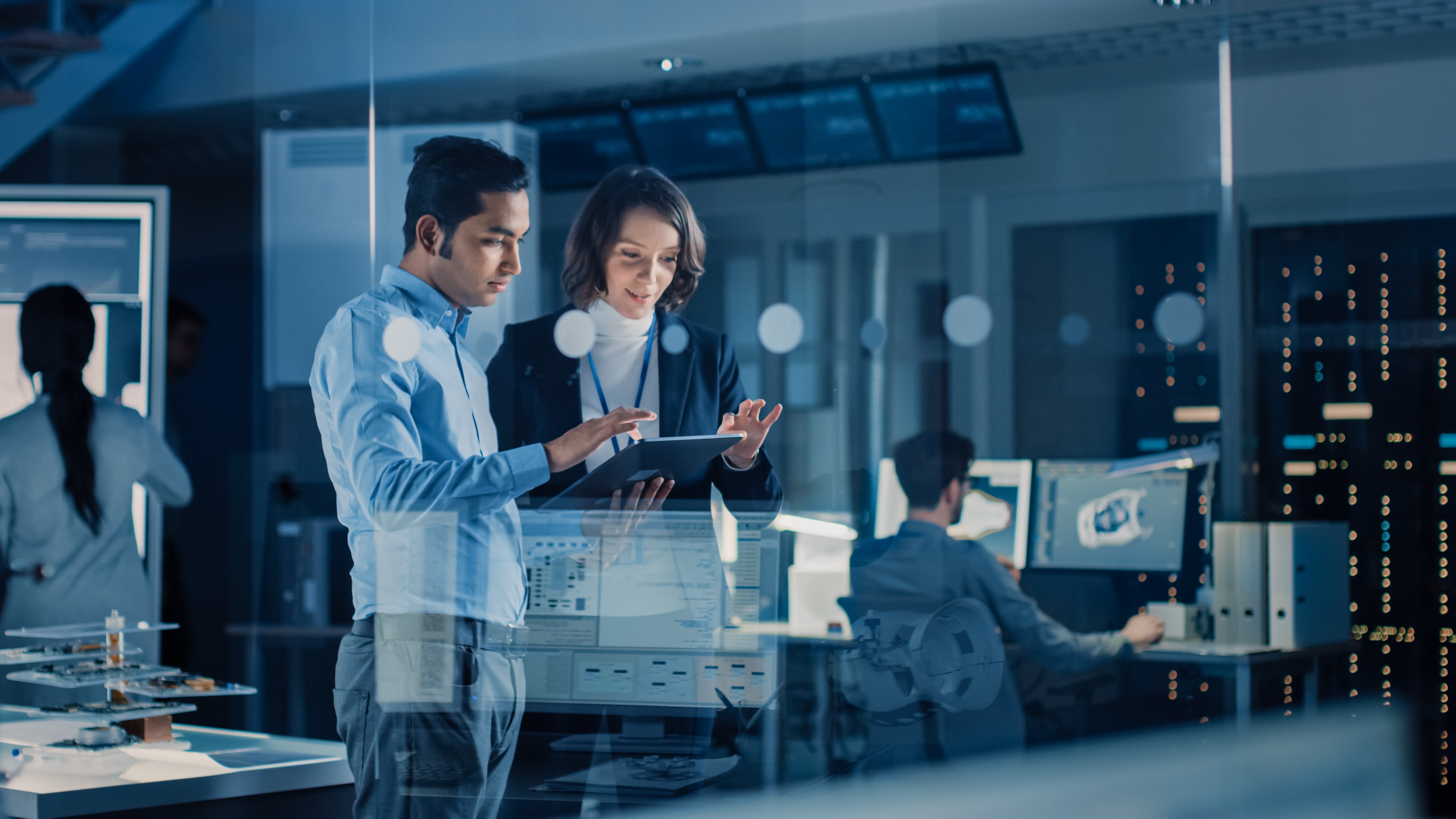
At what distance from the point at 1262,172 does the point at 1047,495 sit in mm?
1844

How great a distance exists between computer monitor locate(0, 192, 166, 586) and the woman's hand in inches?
85.9

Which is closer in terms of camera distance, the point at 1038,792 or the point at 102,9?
the point at 1038,792

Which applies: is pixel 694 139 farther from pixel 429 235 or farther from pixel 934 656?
pixel 934 656

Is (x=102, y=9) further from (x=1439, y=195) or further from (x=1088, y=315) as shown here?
(x=1439, y=195)

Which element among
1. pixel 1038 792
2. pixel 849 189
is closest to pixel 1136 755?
pixel 1038 792

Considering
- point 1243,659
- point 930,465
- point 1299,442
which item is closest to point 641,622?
point 930,465

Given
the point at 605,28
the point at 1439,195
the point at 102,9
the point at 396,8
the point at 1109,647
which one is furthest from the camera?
the point at 102,9

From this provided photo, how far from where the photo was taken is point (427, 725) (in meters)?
2.32

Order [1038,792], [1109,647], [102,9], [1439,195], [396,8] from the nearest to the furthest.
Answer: [1038,792]
[396,8]
[1109,647]
[1439,195]
[102,9]

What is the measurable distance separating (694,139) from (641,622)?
1535mm

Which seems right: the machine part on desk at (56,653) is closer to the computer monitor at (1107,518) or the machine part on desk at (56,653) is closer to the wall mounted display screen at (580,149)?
the wall mounted display screen at (580,149)

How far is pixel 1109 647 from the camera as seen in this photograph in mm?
3508

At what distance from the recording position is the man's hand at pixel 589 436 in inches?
94.4

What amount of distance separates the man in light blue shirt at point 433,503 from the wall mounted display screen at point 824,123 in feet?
6.21
